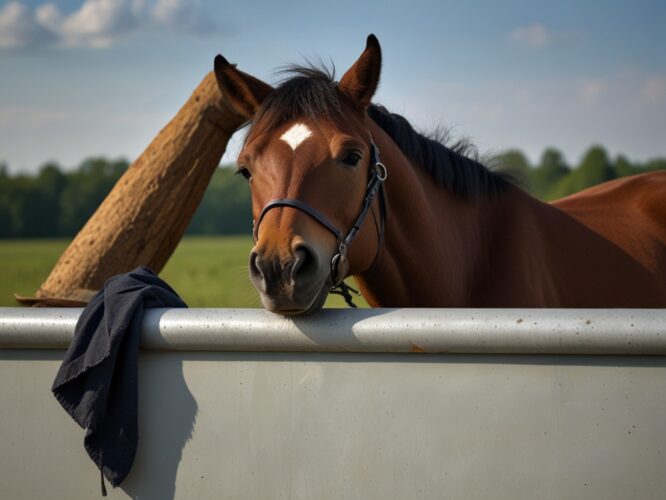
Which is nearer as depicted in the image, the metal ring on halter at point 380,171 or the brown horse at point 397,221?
the brown horse at point 397,221

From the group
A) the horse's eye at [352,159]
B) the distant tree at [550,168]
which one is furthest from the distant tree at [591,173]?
the horse's eye at [352,159]

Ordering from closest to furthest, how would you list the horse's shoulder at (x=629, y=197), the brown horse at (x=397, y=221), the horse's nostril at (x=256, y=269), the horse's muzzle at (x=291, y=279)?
the horse's muzzle at (x=291, y=279)
the horse's nostril at (x=256, y=269)
the brown horse at (x=397, y=221)
the horse's shoulder at (x=629, y=197)

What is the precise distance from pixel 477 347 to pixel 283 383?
55cm

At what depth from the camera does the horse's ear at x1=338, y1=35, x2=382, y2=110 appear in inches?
134

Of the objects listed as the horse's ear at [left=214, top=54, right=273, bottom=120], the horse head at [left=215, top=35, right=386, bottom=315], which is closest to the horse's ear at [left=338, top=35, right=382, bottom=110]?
the horse head at [left=215, top=35, right=386, bottom=315]

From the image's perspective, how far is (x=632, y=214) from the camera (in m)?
4.80

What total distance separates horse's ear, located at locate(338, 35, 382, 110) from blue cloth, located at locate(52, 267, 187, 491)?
4.50ft

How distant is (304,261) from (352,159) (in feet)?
1.85

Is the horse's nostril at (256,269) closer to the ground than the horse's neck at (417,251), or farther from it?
closer to the ground

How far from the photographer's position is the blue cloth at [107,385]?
248 centimetres

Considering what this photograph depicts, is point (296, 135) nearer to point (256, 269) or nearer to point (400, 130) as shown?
point (256, 269)

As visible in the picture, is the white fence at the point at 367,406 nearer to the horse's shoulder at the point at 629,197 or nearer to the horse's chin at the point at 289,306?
the horse's chin at the point at 289,306

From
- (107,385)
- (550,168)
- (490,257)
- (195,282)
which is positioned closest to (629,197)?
Result: (490,257)

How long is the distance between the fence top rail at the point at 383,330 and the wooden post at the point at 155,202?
2612 mm
